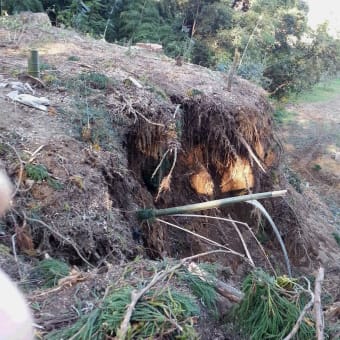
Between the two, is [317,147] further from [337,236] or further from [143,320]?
[143,320]

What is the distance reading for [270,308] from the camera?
2.21 meters

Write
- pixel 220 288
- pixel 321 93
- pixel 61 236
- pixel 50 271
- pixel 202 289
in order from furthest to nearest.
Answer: pixel 321 93 → pixel 61 236 → pixel 50 271 → pixel 220 288 → pixel 202 289

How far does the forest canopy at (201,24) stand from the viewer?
12.7m

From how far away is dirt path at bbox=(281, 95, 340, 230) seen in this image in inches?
486

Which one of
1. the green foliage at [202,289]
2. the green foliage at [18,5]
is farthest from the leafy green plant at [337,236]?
the green foliage at [18,5]

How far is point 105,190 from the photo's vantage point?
4.04 m

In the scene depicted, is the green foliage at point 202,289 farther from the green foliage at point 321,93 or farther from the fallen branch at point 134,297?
the green foliage at point 321,93

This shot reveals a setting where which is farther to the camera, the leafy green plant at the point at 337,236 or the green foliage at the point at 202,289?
the leafy green plant at the point at 337,236

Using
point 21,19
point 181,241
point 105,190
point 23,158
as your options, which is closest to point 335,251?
point 181,241

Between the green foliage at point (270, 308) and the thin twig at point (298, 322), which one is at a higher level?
the thin twig at point (298, 322)

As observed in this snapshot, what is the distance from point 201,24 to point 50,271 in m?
12.2

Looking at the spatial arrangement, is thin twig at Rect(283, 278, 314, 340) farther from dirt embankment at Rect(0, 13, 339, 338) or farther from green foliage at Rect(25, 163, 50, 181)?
green foliage at Rect(25, 163, 50, 181)

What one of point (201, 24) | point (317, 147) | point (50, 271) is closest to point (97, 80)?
point (50, 271)

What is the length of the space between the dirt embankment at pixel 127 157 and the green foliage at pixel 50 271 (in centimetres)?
10
